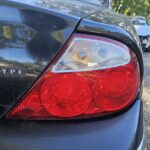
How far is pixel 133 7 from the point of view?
35.4 m

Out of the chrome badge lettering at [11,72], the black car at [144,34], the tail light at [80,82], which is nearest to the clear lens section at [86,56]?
the tail light at [80,82]

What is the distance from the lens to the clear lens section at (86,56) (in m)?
1.62

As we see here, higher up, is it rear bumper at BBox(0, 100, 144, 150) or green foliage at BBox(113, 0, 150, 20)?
rear bumper at BBox(0, 100, 144, 150)

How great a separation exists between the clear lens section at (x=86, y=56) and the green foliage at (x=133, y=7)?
28969 mm

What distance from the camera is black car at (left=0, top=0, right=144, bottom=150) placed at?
5.17 feet

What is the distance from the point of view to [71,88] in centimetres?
163

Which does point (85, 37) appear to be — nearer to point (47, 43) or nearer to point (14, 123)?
point (47, 43)

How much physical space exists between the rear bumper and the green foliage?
29.0m

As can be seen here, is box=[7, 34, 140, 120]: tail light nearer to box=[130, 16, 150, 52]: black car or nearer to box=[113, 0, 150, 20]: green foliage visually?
box=[130, 16, 150, 52]: black car

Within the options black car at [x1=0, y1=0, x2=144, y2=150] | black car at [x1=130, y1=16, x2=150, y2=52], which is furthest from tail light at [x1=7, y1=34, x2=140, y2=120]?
black car at [x1=130, y1=16, x2=150, y2=52]

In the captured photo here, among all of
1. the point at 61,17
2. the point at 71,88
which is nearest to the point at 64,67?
the point at 71,88

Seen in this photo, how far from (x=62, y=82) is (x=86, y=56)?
0.13 m

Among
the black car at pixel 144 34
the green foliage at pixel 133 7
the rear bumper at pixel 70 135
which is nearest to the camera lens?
the rear bumper at pixel 70 135

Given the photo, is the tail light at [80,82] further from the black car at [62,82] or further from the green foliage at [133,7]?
the green foliage at [133,7]
